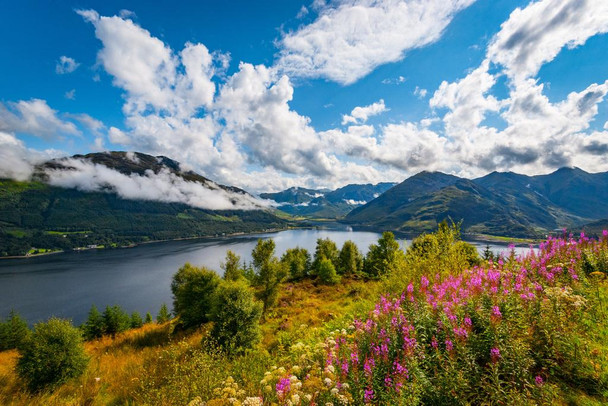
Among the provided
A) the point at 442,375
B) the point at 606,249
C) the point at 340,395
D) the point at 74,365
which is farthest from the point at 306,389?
the point at 74,365

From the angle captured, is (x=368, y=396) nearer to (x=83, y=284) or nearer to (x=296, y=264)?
(x=296, y=264)

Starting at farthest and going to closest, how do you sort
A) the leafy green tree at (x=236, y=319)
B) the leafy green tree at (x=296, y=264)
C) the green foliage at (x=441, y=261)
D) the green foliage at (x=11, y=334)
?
the leafy green tree at (x=296, y=264) < the green foliage at (x=11, y=334) < the leafy green tree at (x=236, y=319) < the green foliage at (x=441, y=261)

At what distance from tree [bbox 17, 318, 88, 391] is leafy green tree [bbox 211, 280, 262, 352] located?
7565 mm

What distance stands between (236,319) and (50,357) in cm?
998

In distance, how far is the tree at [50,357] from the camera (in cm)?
1354

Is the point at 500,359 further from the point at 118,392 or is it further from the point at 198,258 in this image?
the point at 198,258

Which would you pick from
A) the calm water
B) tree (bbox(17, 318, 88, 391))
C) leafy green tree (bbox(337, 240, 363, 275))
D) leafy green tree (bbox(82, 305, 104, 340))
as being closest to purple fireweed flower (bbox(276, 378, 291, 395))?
tree (bbox(17, 318, 88, 391))

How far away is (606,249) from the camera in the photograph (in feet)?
31.6

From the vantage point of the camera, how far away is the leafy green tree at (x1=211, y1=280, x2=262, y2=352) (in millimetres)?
15484

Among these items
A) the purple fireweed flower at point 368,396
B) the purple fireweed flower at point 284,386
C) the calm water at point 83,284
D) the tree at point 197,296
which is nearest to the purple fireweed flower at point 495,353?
the purple fireweed flower at point 368,396

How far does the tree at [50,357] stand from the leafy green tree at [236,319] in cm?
756

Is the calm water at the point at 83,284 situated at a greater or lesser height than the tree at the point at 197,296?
lesser

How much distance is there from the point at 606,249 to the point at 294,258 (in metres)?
57.2

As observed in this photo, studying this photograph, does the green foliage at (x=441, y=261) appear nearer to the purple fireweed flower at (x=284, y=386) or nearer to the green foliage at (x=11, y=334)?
the purple fireweed flower at (x=284, y=386)
